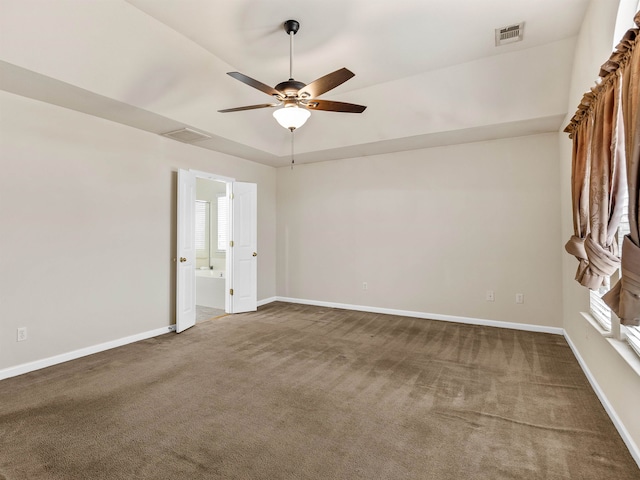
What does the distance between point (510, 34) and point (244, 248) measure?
4.59m

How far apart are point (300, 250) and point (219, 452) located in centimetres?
455

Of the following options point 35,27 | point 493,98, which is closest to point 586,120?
point 493,98

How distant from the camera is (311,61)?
3.91m

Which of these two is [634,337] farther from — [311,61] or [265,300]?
[265,300]

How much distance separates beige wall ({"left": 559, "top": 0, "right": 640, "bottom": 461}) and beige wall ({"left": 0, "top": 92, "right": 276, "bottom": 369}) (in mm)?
4736

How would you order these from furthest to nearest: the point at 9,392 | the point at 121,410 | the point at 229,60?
the point at 229,60 < the point at 9,392 < the point at 121,410

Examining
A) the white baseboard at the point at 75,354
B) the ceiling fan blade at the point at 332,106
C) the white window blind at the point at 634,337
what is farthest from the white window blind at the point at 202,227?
the white window blind at the point at 634,337

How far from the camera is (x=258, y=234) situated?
248 inches

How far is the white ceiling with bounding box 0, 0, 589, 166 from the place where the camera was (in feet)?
9.52

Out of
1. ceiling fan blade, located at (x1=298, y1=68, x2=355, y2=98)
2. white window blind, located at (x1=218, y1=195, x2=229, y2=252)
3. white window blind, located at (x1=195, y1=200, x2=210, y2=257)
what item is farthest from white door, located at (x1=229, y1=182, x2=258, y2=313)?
ceiling fan blade, located at (x1=298, y1=68, x2=355, y2=98)

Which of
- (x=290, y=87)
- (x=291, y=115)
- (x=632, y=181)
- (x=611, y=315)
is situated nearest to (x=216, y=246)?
(x=291, y=115)

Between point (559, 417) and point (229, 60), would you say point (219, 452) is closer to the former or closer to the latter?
point (559, 417)

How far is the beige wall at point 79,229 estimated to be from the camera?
10.4 feet

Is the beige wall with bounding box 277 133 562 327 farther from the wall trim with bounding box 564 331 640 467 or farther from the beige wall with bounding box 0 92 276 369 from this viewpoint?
the beige wall with bounding box 0 92 276 369
